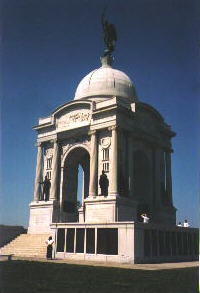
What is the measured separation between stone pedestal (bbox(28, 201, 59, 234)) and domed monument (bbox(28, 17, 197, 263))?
106mm

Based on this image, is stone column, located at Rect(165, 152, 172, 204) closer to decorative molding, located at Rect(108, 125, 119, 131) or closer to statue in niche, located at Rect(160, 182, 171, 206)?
statue in niche, located at Rect(160, 182, 171, 206)

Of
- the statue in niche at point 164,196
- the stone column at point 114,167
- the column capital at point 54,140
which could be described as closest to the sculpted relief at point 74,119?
the column capital at point 54,140

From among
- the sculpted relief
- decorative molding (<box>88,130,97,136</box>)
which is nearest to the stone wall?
the sculpted relief

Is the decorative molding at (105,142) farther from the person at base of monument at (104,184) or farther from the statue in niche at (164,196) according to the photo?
the statue in niche at (164,196)

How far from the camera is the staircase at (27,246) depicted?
3341 centimetres

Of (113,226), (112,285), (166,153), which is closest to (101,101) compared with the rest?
(166,153)

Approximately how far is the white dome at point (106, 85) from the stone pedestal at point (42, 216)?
13.0m

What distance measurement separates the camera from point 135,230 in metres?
27.1

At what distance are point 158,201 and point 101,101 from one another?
42.3 feet

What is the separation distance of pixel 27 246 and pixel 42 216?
6.02 m

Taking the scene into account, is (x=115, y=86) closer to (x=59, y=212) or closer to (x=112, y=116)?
(x=112, y=116)

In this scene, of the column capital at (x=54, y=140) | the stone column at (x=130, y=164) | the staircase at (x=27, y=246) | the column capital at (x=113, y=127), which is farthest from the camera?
the column capital at (x=54, y=140)

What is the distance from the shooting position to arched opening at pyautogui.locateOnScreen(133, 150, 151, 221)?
4303cm

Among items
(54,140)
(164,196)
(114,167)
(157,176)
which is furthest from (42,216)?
(164,196)
